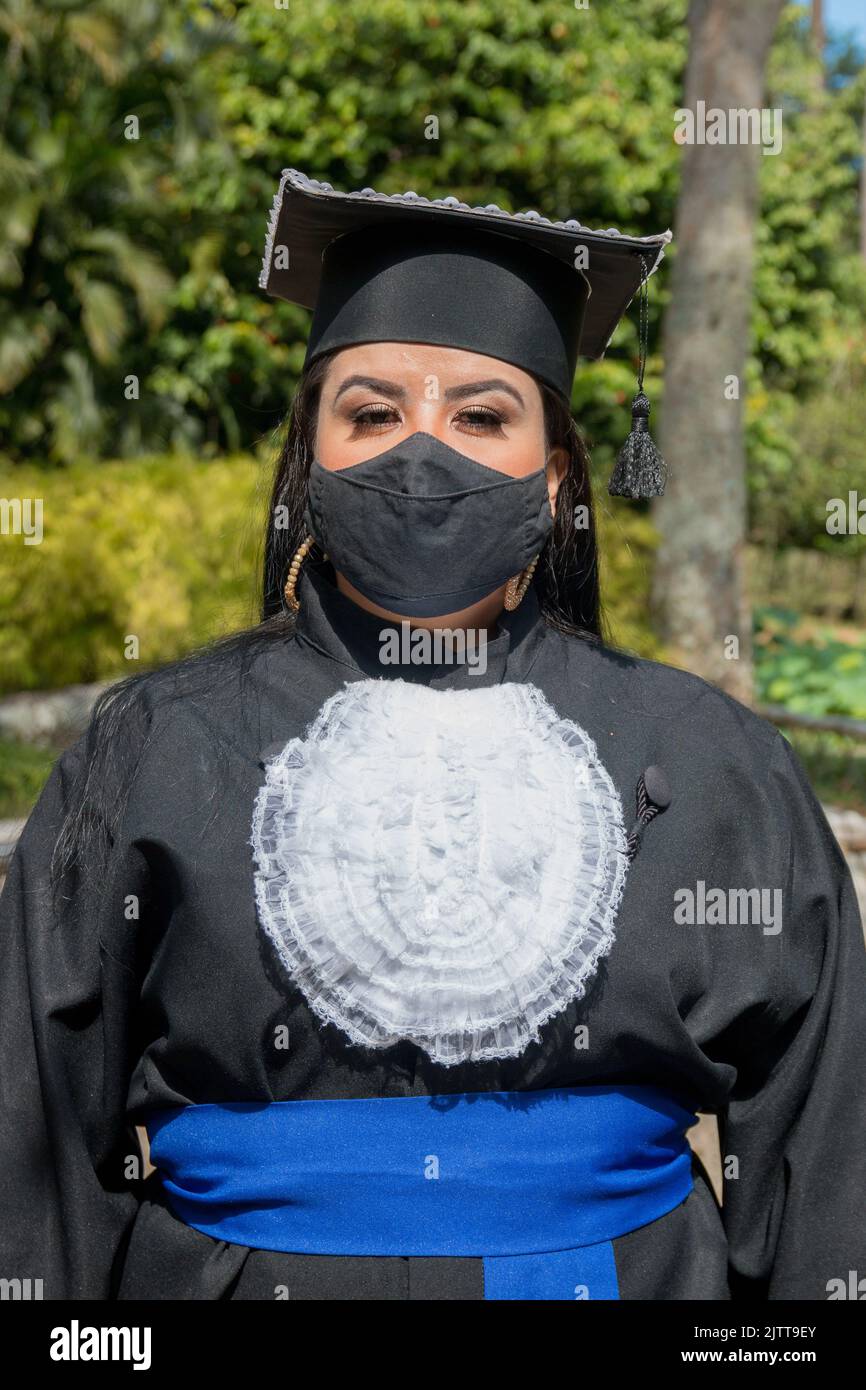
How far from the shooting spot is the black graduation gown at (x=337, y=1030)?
1680mm

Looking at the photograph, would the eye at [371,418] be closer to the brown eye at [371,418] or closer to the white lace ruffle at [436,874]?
the brown eye at [371,418]

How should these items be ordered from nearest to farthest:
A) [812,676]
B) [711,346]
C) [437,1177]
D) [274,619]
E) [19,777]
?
[437,1177], [274,619], [19,777], [711,346], [812,676]

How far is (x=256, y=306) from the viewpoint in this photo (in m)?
11.4

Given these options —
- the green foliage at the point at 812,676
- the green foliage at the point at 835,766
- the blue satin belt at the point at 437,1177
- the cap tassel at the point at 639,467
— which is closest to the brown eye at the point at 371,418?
the cap tassel at the point at 639,467

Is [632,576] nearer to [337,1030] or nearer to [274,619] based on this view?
[274,619]

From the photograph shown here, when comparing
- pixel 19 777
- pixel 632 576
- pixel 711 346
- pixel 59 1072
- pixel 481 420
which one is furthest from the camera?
pixel 632 576

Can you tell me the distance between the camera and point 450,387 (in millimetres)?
1837

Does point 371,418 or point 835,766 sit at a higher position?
point 371,418

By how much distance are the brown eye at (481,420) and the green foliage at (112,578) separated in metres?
5.31

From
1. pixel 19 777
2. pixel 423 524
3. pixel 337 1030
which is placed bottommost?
pixel 19 777

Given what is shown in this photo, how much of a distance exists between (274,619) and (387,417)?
0.36 metres

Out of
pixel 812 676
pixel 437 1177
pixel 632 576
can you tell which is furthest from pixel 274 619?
pixel 812 676

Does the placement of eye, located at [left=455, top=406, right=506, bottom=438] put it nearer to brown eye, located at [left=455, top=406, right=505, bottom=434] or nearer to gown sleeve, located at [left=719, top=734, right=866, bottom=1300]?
brown eye, located at [left=455, top=406, right=505, bottom=434]
